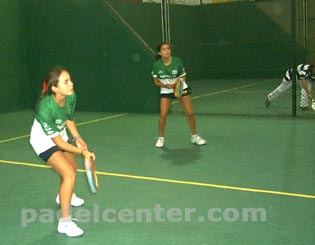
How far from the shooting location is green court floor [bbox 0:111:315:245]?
4.34 m

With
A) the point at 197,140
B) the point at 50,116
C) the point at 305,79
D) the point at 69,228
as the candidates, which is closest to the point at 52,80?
the point at 50,116

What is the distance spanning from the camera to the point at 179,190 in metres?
5.59

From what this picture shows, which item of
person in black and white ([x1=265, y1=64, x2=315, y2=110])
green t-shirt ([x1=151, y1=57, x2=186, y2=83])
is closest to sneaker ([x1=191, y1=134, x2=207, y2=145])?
green t-shirt ([x1=151, y1=57, x2=186, y2=83])

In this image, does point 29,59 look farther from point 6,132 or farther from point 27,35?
point 6,132

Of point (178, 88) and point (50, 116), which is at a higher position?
point (50, 116)

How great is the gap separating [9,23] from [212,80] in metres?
9.53

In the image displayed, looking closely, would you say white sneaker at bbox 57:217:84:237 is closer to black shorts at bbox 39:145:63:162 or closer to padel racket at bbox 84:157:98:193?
padel racket at bbox 84:157:98:193

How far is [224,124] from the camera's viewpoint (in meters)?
9.98

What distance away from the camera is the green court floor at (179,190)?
4.34 metres

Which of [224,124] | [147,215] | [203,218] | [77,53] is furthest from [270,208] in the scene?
[77,53]

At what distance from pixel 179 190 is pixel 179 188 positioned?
79 millimetres

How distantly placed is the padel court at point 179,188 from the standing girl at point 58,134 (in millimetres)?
279

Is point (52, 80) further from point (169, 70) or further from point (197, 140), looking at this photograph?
point (197, 140)

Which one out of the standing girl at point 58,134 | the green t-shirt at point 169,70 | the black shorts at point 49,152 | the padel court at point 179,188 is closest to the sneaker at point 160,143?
the padel court at point 179,188
